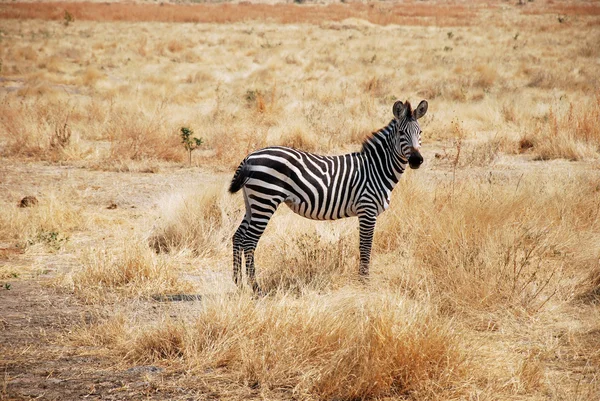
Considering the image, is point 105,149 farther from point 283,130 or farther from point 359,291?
point 359,291

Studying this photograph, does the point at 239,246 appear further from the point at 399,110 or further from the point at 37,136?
the point at 37,136

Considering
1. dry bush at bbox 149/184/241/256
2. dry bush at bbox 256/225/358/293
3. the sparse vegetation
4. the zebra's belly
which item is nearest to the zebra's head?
the zebra's belly

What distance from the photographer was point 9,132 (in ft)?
43.5

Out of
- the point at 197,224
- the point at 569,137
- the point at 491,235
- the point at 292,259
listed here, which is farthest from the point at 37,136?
the point at 569,137

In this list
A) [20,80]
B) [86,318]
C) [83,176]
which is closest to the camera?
[86,318]

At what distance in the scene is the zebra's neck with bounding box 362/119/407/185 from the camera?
22.1 ft

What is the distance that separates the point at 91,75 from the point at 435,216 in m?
17.3

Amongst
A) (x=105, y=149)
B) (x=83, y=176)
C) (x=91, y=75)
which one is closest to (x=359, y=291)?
(x=83, y=176)

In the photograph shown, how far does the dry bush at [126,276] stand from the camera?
630cm

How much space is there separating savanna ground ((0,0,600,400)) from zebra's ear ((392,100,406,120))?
4.38 ft

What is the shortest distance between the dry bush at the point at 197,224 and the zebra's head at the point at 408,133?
264 cm

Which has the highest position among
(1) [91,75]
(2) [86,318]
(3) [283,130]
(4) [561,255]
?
(1) [91,75]

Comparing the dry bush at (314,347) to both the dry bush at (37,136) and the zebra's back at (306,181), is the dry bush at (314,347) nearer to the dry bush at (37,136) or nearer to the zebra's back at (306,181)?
→ the zebra's back at (306,181)

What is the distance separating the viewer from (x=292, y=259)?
6895mm
